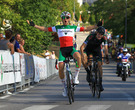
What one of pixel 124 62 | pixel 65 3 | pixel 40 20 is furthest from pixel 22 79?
pixel 65 3

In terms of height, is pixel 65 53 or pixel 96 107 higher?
pixel 65 53

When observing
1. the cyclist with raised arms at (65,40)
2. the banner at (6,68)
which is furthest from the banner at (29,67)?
the cyclist with raised arms at (65,40)

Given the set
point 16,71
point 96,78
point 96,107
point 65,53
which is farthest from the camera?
point 16,71

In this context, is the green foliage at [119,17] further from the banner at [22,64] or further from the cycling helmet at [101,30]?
the cycling helmet at [101,30]

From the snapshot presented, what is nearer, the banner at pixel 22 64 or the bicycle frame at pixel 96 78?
the bicycle frame at pixel 96 78

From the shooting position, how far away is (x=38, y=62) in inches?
855

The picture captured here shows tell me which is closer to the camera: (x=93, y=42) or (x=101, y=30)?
(x=101, y=30)

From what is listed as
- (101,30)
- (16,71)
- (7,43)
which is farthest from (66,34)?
(16,71)

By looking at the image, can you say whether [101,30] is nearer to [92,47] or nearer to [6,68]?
[92,47]

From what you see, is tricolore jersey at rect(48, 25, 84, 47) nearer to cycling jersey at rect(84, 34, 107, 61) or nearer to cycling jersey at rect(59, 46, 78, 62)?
cycling jersey at rect(59, 46, 78, 62)

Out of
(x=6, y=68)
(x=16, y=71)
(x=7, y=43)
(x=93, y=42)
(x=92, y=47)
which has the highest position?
(x=7, y=43)

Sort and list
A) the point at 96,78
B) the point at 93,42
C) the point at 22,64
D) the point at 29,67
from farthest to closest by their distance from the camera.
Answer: the point at 29,67, the point at 22,64, the point at 93,42, the point at 96,78

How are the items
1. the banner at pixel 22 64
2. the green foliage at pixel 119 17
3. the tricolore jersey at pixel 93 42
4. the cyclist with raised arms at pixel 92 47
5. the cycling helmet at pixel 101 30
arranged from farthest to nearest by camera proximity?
the green foliage at pixel 119 17, the banner at pixel 22 64, the tricolore jersey at pixel 93 42, the cyclist with raised arms at pixel 92 47, the cycling helmet at pixel 101 30

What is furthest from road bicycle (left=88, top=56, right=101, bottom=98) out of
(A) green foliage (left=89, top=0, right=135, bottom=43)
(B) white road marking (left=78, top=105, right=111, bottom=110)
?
(A) green foliage (left=89, top=0, right=135, bottom=43)
